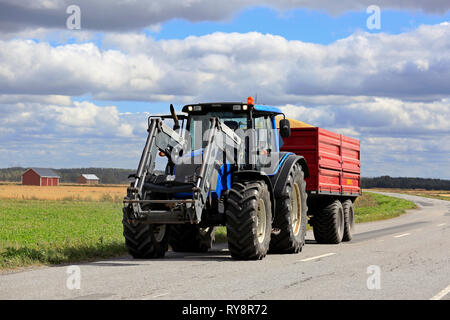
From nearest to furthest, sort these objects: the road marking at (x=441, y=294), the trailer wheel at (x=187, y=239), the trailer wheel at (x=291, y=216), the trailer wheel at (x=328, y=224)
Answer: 1. the road marking at (x=441, y=294)
2. the trailer wheel at (x=291, y=216)
3. the trailer wheel at (x=187, y=239)
4. the trailer wheel at (x=328, y=224)

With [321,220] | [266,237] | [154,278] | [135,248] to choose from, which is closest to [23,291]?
[154,278]

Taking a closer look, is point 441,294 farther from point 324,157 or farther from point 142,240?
point 324,157

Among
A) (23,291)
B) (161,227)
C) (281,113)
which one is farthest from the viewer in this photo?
(281,113)

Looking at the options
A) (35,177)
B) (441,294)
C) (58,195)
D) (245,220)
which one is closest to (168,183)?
(245,220)

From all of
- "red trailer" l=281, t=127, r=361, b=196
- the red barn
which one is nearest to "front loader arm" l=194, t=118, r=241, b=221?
"red trailer" l=281, t=127, r=361, b=196

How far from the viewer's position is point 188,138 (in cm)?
1438

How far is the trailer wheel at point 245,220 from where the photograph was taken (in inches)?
489

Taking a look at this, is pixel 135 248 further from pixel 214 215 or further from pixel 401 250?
pixel 401 250

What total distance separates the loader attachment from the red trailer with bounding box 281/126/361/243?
12.6 ft

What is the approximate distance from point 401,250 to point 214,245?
4.78 m

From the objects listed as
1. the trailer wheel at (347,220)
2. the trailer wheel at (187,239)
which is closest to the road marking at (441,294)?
the trailer wheel at (187,239)

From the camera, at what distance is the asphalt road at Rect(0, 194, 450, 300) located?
882cm

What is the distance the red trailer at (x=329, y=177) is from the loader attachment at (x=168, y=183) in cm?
385

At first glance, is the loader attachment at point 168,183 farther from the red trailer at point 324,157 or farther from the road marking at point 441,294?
the road marking at point 441,294
